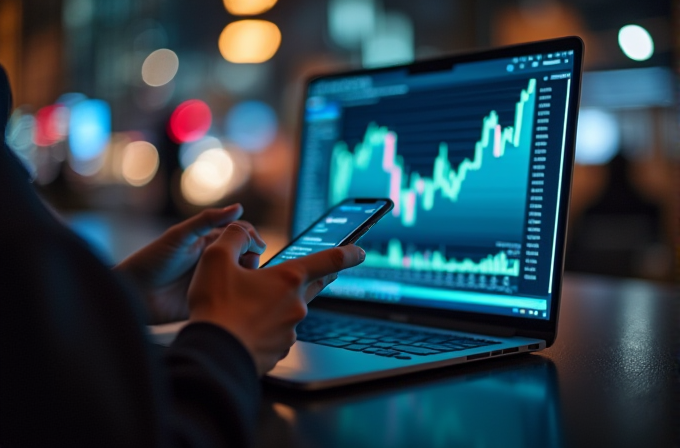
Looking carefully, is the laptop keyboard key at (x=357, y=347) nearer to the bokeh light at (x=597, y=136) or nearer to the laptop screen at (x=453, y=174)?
the laptop screen at (x=453, y=174)

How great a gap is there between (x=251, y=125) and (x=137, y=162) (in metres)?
1.51

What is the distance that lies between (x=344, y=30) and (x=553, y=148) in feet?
19.2

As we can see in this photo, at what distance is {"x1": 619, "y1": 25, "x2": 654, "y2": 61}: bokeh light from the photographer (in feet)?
6.98

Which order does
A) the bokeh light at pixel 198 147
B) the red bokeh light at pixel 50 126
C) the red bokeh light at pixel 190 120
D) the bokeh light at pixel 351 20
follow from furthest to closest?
1. the red bokeh light at pixel 190 120
2. the bokeh light at pixel 198 147
3. the red bokeh light at pixel 50 126
4. the bokeh light at pixel 351 20

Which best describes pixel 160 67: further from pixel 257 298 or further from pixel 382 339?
pixel 257 298

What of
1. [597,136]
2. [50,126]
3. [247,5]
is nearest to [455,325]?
[247,5]

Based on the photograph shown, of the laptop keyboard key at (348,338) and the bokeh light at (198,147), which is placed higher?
the bokeh light at (198,147)

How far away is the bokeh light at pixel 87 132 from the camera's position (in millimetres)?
6391

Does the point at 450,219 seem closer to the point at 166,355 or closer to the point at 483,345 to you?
the point at 483,345

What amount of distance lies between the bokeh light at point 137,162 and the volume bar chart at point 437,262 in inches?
268

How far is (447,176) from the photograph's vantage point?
88 cm

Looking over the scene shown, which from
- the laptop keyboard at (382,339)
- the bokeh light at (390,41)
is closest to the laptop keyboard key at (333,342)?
the laptop keyboard at (382,339)

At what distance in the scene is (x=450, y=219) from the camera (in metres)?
0.87

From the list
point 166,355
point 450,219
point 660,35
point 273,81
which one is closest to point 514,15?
point 660,35
